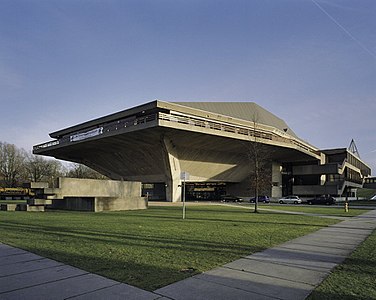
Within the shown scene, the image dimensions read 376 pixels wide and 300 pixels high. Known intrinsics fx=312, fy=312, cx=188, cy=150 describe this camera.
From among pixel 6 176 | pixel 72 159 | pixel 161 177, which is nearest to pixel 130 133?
pixel 161 177

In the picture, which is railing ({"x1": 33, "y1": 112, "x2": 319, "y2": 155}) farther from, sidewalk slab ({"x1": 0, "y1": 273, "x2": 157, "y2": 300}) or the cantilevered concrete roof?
sidewalk slab ({"x1": 0, "y1": 273, "x2": 157, "y2": 300})

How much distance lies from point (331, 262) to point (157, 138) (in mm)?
41445

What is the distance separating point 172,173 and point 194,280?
45980 millimetres

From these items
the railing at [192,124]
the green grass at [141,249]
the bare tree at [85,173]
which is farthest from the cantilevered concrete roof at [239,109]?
the green grass at [141,249]

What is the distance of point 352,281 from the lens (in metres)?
6.21

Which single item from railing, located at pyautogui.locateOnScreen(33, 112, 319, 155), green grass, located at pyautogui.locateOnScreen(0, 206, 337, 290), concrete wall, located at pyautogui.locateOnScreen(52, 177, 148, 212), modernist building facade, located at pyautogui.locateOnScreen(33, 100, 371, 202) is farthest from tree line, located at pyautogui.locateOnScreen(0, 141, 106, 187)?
Answer: green grass, located at pyautogui.locateOnScreen(0, 206, 337, 290)

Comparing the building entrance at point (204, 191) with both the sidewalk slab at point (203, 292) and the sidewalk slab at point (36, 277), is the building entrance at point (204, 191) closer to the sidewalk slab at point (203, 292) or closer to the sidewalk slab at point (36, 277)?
the sidewalk slab at point (36, 277)

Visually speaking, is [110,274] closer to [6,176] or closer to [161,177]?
[161,177]

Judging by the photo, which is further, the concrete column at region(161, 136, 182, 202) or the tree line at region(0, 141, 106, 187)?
the tree line at region(0, 141, 106, 187)

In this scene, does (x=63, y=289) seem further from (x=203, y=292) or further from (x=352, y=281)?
(x=352, y=281)

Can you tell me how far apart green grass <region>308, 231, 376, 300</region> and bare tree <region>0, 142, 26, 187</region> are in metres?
92.6

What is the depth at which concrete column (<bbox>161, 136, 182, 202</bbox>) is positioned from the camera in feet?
166

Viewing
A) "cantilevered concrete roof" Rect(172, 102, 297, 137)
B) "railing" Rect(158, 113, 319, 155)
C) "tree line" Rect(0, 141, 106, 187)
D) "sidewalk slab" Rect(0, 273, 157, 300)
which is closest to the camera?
"sidewalk slab" Rect(0, 273, 157, 300)

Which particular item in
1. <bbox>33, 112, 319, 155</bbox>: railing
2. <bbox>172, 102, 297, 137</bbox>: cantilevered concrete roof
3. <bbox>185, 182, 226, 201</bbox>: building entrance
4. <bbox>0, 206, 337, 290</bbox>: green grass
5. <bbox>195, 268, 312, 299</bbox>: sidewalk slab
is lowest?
<bbox>185, 182, 226, 201</bbox>: building entrance
